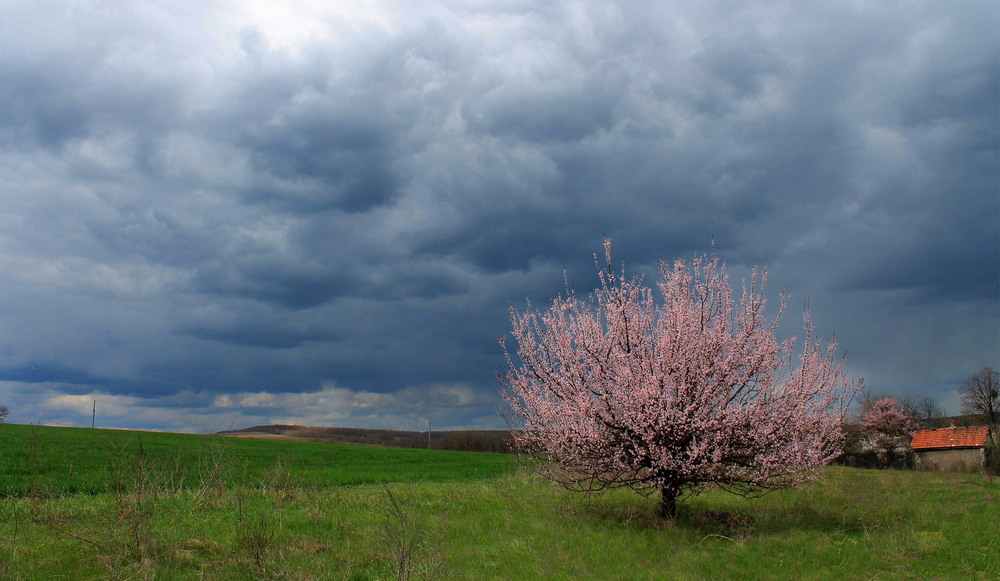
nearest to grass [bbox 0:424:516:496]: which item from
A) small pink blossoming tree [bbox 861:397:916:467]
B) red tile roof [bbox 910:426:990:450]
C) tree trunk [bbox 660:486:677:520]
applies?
tree trunk [bbox 660:486:677:520]

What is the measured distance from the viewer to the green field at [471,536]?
959cm

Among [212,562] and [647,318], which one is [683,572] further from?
[212,562]

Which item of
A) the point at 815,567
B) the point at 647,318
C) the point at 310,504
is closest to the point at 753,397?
the point at 647,318

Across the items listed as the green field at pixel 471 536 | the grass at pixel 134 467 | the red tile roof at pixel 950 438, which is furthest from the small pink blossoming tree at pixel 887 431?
the green field at pixel 471 536

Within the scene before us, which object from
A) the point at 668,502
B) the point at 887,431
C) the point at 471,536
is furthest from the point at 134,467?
the point at 887,431

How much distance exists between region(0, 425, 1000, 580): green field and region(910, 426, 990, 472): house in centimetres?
4406

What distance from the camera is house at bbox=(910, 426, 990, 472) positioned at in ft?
178

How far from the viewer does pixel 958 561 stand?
11.7 m

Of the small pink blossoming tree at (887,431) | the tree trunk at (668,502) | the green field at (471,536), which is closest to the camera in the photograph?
the green field at (471,536)

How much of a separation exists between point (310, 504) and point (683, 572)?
8.89 m

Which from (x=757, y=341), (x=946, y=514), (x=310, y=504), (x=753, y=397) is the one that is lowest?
(x=946, y=514)

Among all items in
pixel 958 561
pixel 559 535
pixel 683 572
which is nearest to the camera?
pixel 683 572

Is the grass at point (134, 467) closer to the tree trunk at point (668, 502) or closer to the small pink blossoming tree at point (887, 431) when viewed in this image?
the tree trunk at point (668, 502)

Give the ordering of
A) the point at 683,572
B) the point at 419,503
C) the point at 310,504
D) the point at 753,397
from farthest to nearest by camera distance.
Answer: the point at 419,503
the point at 310,504
the point at 753,397
the point at 683,572
